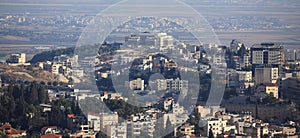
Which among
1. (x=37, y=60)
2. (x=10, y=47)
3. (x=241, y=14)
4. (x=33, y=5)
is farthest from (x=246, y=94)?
(x=33, y=5)

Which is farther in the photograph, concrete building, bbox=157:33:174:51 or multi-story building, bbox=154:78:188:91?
concrete building, bbox=157:33:174:51

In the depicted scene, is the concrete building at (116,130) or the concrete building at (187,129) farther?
the concrete building at (187,129)

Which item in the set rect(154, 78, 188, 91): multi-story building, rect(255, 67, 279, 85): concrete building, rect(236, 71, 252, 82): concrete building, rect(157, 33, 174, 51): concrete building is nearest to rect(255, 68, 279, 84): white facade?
rect(255, 67, 279, 85): concrete building

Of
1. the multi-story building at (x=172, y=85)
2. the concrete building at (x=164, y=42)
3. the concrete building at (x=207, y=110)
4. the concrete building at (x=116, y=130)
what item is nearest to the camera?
the concrete building at (x=116, y=130)

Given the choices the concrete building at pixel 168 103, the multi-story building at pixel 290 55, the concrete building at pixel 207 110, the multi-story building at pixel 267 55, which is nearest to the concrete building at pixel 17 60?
the multi-story building at pixel 267 55

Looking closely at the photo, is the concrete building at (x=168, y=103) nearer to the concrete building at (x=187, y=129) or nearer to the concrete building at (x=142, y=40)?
the concrete building at (x=187, y=129)

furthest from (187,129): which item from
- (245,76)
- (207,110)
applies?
(245,76)

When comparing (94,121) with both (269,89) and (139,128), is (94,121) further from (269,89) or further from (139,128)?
(269,89)

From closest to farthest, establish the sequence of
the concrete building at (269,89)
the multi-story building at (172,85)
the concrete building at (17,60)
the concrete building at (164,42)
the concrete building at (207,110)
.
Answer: the concrete building at (207,110)
the concrete building at (269,89)
the multi-story building at (172,85)
the concrete building at (17,60)
the concrete building at (164,42)

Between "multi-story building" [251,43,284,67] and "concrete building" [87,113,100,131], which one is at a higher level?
"multi-story building" [251,43,284,67]

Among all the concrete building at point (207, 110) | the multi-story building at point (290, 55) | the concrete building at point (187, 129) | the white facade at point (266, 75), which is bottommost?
the concrete building at point (187, 129)

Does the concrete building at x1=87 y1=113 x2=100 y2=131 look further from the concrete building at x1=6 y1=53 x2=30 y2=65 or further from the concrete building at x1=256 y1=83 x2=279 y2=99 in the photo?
the concrete building at x1=6 y1=53 x2=30 y2=65
